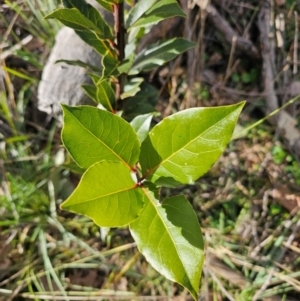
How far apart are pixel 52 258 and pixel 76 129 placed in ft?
3.27

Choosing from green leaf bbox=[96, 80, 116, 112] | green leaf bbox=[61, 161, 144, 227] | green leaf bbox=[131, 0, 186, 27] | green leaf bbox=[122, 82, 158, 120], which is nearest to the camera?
green leaf bbox=[61, 161, 144, 227]

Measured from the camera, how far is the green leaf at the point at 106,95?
1066 mm

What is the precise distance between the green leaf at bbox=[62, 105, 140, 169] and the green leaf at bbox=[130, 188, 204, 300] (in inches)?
3.7

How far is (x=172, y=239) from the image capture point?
0.75 meters

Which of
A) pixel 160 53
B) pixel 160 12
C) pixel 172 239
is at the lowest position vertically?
pixel 172 239

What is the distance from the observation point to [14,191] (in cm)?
160

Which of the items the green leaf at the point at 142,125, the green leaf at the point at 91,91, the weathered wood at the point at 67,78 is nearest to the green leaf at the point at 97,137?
the green leaf at the point at 142,125

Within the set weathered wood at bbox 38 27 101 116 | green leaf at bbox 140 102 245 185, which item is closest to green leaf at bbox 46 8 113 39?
green leaf at bbox 140 102 245 185

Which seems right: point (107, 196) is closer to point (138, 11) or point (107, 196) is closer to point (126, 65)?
point (126, 65)

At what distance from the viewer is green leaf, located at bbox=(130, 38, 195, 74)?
3.57 ft

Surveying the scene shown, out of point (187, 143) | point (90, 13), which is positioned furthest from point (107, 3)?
point (187, 143)

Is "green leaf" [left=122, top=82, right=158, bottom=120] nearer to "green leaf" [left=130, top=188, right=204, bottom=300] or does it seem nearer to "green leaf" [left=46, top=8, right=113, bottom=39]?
"green leaf" [left=46, top=8, right=113, bottom=39]

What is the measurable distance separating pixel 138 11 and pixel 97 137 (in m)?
0.41

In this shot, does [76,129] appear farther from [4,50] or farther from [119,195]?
[4,50]
